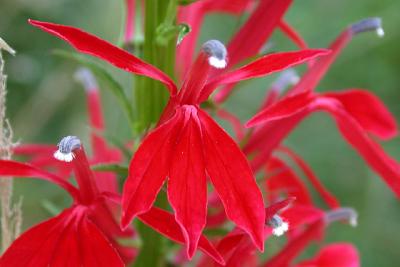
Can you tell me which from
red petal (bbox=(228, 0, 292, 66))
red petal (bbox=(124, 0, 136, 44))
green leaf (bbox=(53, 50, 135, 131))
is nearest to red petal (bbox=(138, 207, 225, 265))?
green leaf (bbox=(53, 50, 135, 131))

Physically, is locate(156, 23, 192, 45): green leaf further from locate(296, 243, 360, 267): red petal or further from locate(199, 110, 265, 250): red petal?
locate(296, 243, 360, 267): red petal

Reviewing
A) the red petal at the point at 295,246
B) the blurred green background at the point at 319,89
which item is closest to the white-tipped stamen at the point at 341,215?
the red petal at the point at 295,246

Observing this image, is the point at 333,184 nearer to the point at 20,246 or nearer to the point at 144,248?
the point at 144,248

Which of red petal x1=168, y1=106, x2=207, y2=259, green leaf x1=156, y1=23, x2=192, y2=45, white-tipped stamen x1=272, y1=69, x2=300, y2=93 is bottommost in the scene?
red petal x1=168, y1=106, x2=207, y2=259

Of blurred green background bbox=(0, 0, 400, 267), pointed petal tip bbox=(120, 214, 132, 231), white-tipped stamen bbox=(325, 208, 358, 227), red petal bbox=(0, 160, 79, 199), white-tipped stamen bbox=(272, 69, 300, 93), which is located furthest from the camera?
blurred green background bbox=(0, 0, 400, 267)

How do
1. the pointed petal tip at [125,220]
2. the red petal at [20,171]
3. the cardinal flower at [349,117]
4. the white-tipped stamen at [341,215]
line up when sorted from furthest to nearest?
the white-tipped stamen at [341,215] → the cardinal flower at [349,117] → the red petal at [20,171] → the pointed petal tip at [125,220]

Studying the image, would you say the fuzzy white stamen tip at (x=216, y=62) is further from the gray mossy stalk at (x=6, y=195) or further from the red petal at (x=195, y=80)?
the gray mossy stalk at (x=6, y=195)

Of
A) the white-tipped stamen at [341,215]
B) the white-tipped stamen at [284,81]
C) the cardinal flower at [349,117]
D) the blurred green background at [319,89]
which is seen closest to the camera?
the cardinal flower at [349,117]

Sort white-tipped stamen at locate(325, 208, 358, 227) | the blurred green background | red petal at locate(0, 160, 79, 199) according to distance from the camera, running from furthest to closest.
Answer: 1. the blurred green background
2. white-tipped stamen at locate(325, 208, 358, 227)
3. red petal at locate(0, 160, 79, 199)
